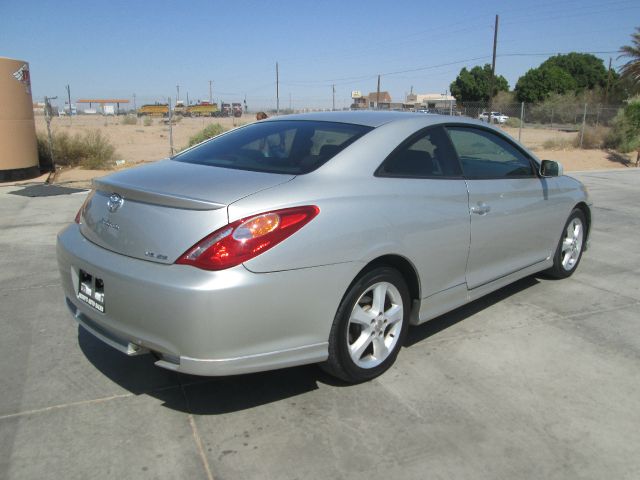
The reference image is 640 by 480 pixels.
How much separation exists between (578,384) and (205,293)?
2.38m

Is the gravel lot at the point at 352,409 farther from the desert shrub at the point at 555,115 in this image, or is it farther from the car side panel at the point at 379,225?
the desert shrub at the point at 555,115

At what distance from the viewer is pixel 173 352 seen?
8.72ft

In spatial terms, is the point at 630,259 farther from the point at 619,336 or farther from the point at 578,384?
the point at 578,384

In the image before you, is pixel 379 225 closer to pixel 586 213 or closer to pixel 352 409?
pixel 352 409

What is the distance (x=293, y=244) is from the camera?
8.91 ft

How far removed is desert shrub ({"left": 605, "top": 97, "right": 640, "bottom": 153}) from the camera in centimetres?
2072

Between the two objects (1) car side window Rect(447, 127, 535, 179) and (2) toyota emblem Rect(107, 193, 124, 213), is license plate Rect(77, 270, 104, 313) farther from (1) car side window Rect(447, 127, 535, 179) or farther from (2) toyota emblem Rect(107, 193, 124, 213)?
(1) car side window Rect(447, 127, 535, 179)

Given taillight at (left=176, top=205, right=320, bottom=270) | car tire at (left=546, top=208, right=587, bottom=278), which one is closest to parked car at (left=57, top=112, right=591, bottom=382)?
taillight at (left=176, top=205, right=320, bottom=270)

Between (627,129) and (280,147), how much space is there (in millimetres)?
21782

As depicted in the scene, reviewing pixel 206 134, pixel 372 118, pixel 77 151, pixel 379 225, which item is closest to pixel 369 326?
pixel 379 225

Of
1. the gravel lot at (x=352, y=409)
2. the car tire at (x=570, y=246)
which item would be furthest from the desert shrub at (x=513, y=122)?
the gravel lot at (x=352, y=409)

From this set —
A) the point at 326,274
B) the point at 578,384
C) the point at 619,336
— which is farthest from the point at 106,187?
the point at 619,336

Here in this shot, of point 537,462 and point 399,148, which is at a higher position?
point 399,148

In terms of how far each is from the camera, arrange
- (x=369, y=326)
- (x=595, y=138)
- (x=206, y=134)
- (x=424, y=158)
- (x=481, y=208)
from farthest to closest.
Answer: (x=595, y=138), (x=206, y=134), (x=481, y=208), (x=424, y=158), (x=369, y=326)
